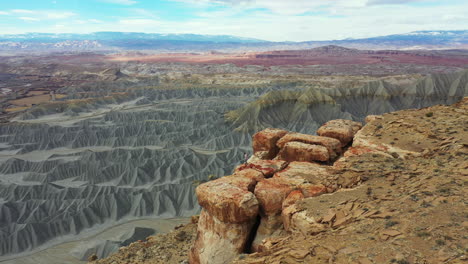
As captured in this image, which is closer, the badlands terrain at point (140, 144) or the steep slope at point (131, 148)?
the badlands terrain at point (140, 144)

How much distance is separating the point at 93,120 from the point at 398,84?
80812 mm

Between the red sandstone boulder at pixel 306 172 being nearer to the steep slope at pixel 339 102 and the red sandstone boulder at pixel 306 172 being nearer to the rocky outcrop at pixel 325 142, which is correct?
the rocky outcrop at pixel 325 142

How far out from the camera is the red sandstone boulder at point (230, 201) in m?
12.5

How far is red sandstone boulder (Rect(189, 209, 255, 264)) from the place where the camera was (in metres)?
13.0

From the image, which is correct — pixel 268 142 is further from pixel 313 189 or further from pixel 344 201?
pixel 344 201

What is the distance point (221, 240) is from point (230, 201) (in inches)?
80.1

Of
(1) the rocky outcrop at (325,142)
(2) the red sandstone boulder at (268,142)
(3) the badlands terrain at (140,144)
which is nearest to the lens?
(1) the rocky outcrop at (325,142)

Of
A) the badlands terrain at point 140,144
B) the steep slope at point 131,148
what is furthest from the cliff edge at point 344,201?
the steep slope at point 131,148

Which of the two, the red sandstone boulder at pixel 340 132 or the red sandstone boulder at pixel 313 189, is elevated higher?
the red sandstone boulder at pixel 340 132

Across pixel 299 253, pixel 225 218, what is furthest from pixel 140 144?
pixel 299 253

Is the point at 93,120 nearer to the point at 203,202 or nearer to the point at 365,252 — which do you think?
the point at 203,202

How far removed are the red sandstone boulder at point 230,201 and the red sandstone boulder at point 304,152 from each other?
431cm

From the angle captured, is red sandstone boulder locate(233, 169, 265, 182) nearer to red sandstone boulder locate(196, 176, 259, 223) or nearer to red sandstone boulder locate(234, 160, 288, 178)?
red sandstone boulder locate(234, 160, 288, 178)

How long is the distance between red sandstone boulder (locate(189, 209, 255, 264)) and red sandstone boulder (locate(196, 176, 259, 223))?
375 millimetres
